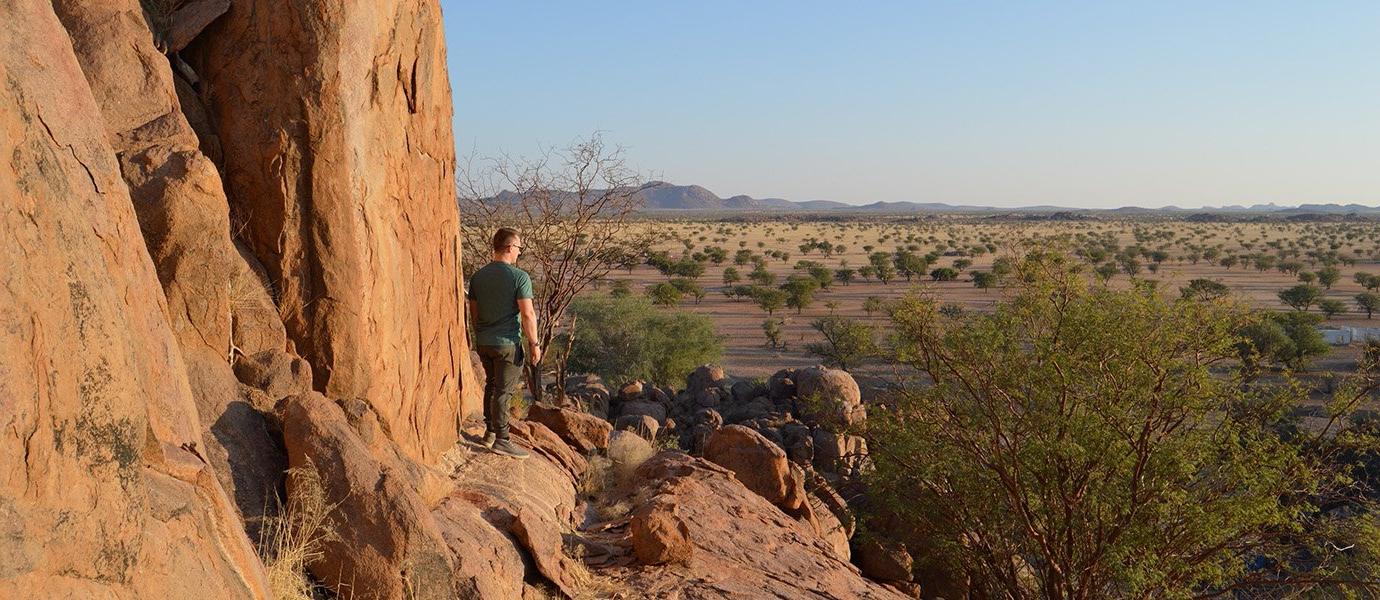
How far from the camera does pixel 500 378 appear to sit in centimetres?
797

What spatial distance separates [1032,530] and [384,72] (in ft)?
23.5

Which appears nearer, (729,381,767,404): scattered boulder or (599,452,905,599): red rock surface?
(599,452,905,599): red rock surface

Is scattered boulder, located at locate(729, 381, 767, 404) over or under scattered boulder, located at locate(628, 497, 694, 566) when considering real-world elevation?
under

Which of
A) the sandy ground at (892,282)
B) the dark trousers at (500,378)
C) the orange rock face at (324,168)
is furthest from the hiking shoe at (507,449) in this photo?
the sandy ground at (892,282)

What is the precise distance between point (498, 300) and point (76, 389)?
4.43 metres

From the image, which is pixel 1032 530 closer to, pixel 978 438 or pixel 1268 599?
pixel 978 438

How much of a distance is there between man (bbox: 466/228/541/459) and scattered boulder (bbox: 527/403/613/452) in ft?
7.91

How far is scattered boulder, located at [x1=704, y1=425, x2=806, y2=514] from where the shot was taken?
1073cm

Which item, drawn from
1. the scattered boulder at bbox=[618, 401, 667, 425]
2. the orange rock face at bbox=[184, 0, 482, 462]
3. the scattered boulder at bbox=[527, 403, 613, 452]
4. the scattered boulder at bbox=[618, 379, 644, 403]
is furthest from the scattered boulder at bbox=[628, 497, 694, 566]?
the scattered boulder at bbox=[618, 379, 644, 403]

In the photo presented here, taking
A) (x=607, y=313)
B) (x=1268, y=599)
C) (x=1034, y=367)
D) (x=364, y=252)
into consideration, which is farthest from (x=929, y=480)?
(x=607, y=313)

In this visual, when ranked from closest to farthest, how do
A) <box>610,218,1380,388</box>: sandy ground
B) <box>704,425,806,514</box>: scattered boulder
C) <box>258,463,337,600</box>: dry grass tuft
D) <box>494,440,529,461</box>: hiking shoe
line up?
<box>258,463,337,600</box>: dry grass tuft → <box>494,440,529,461</box>: hiking shoe → <box>704,425,806,514</box>: scattered boulder → <box>610,218,1380,388</box>: sandy ground

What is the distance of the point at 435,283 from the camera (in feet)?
25.8

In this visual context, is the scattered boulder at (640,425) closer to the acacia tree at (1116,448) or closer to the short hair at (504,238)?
the acacia tree at (1116,448)

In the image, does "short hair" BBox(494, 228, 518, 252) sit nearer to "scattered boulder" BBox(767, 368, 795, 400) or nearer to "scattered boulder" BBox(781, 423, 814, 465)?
"scattered boulder" BBox(781, 423, 814, 465)
